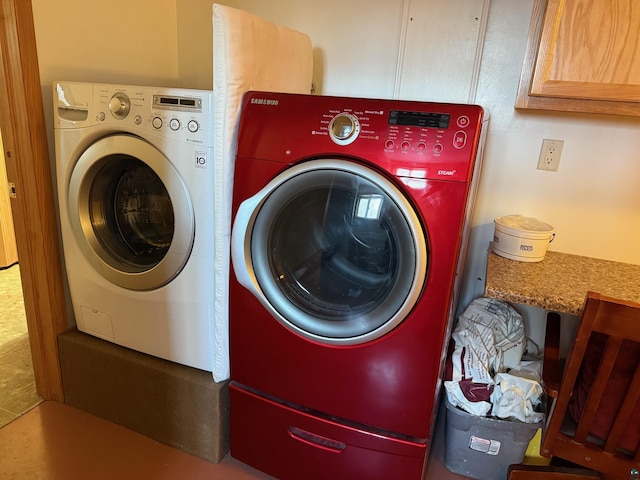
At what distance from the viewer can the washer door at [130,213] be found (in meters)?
1.34

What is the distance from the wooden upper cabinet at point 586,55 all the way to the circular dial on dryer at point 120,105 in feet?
3.93

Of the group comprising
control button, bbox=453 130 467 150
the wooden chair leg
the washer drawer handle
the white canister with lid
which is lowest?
the wooden chair leg

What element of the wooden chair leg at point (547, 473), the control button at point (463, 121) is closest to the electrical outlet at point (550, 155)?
the control button at point (463, 121)

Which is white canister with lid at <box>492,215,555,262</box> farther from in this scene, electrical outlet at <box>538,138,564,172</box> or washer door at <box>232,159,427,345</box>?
washer door at <box>232,159,427,345</box>

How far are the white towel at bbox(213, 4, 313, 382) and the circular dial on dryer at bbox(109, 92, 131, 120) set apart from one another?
1.04 feet

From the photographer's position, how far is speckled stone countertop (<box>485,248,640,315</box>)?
48.5 inches

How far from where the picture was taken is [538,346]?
1.84 m

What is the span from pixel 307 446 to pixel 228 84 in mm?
1097

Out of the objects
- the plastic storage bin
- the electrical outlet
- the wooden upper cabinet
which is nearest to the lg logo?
the wooden upper cabinet

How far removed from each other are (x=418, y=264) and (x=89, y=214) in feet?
3.69

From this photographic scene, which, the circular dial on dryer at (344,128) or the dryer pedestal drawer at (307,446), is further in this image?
the dryer pedestal drawer at (307,446)

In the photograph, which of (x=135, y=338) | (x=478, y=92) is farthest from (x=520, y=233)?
(x=135, y=338)

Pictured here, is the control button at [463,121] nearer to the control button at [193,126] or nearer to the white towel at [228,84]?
the white towel at [228,84]

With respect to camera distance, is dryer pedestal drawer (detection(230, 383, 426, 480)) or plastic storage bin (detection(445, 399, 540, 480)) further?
plastic storage bin (detection(445, 399, 540, 480))
